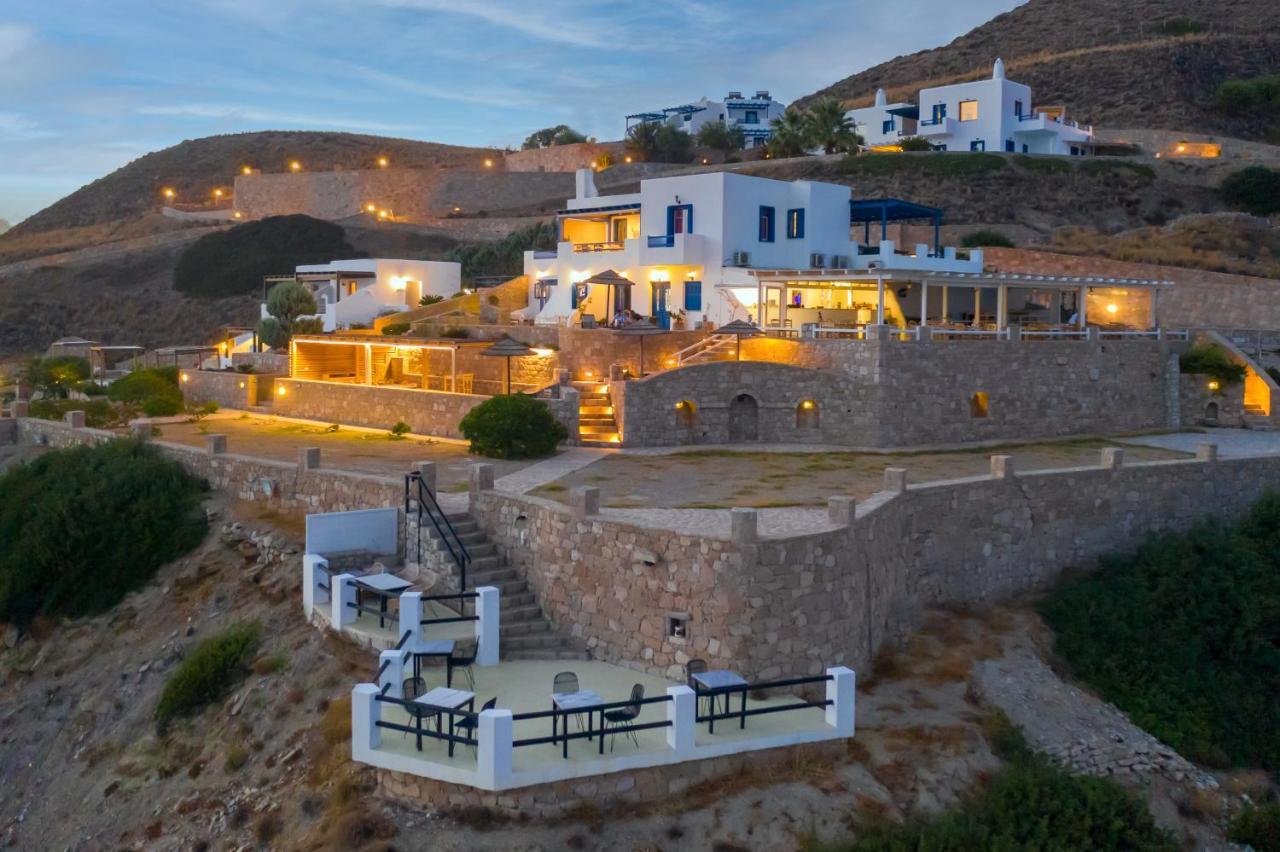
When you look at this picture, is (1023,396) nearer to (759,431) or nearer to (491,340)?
(759,431)

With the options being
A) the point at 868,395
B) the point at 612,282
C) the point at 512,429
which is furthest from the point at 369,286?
the point at 868,395

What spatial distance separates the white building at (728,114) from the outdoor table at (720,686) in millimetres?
67595

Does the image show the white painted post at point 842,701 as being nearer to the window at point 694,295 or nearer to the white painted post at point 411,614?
the white painted post at point 411,614

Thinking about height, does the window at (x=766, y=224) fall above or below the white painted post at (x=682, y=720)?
above

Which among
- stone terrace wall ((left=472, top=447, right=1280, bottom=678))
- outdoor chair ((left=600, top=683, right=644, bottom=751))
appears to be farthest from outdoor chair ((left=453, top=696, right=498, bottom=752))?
stone terrace wall ((left=472, top=447, right=1280, bottom=678))

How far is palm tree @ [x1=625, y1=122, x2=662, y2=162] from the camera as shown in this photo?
6838 cm

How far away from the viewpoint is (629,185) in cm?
6109

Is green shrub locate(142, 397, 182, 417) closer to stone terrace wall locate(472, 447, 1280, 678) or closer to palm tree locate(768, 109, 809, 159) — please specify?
stone terrace wall locate(472, 447, 1280, 678)

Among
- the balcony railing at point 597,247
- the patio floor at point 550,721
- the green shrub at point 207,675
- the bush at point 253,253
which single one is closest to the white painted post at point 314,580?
the green shrub at point 207,675

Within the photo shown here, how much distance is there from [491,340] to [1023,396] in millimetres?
13577

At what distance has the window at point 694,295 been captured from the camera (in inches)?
1190

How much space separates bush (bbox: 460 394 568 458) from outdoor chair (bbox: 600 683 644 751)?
1007 cm

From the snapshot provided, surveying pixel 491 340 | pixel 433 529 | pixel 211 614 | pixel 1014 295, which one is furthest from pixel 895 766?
pixel 1014 295

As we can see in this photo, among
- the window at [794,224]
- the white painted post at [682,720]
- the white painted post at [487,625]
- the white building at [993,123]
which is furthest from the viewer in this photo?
the white building at [993,123]
